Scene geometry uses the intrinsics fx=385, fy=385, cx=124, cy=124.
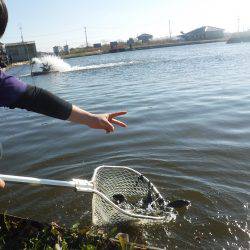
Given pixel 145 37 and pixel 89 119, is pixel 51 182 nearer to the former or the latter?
pixel 89 119

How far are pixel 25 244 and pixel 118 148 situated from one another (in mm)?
5324

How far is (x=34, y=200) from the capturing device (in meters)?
6.64

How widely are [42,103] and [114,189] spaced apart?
273 cm

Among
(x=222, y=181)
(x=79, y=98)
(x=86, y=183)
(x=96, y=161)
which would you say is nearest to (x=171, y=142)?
(x=96, y=161)

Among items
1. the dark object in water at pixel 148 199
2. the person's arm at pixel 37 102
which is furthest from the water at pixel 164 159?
the person's arm at pixel 37 102

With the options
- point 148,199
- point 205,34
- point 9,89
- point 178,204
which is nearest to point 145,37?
point 205,34

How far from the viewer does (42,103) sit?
2820mm

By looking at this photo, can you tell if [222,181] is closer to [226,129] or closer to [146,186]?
[146,186]

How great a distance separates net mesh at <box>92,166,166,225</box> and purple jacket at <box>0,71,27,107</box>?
161cm

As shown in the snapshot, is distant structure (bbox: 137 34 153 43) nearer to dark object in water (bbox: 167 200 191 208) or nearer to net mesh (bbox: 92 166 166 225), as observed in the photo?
dark object in water (bbox: 167 200 191 208)

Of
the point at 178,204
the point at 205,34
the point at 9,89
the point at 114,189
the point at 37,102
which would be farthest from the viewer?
the point at 205,34

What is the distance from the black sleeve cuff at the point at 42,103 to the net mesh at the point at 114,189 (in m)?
1.33

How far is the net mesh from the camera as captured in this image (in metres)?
4.25

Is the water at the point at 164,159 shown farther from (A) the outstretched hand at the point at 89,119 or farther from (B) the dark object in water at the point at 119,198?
(A) the outstretched hand at the point at 89,119
